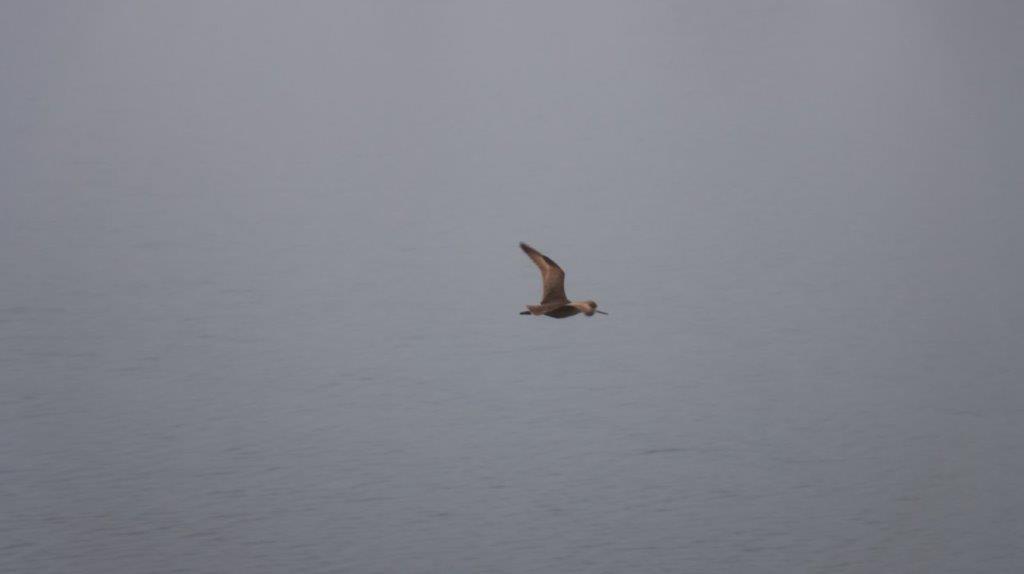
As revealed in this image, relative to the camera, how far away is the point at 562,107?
129 inches

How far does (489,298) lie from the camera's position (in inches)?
123

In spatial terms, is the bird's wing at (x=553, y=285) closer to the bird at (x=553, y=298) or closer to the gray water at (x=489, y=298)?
the bird at (x=553, y=298)

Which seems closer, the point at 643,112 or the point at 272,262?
the point at 272,262

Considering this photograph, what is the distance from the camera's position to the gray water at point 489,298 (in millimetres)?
2746

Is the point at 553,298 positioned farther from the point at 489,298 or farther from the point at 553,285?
the point at 489,298

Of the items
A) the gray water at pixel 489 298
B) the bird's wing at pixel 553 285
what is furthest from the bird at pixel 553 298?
the gray water at pixel 489 298

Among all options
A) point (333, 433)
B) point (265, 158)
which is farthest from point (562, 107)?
point (333, 433)

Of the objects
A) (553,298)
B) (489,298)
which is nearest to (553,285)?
(553,298)

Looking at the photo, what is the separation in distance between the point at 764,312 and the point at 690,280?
0.87 ft

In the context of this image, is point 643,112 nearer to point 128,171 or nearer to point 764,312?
point 764,312

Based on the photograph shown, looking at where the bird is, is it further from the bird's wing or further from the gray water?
the gray water

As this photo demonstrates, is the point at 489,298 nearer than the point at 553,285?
No

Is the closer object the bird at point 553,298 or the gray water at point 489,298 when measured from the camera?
the bird at point 553,298

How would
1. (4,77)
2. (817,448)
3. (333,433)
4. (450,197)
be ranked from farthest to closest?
(817,448) < (450,197) < (333,433) < (4,77)
